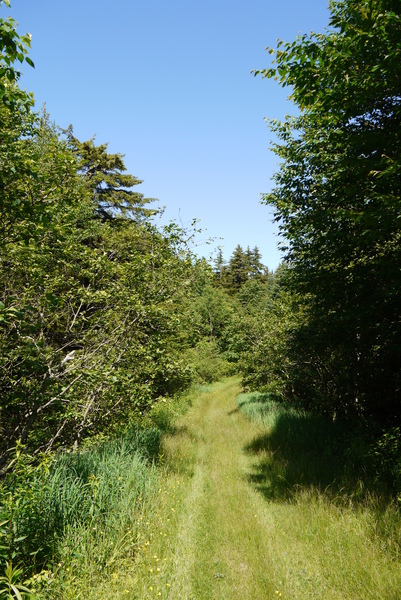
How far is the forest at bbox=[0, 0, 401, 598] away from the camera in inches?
156

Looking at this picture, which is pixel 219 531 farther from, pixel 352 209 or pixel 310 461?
pixel 352 209

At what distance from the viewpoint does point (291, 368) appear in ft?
45.3

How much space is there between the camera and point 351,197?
6.63m

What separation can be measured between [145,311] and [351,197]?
5.57 m

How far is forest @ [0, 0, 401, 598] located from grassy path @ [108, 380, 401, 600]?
51 cm

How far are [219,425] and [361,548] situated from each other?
9.72 meters

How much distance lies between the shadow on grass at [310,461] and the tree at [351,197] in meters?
1.95

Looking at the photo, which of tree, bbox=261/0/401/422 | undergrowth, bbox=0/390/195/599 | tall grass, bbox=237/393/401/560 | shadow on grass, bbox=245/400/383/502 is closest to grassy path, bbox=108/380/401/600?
tall grass, bbox=237/393/401/560

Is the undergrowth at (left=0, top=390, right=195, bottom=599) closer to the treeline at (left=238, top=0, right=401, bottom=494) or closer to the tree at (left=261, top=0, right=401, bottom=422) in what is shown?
the treeline at (left=238, top=0, right=401, bottom=494)

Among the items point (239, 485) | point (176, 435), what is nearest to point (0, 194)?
point (239, 485)

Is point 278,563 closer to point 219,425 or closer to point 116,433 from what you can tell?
point 116,433

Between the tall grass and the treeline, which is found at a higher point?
the treeline

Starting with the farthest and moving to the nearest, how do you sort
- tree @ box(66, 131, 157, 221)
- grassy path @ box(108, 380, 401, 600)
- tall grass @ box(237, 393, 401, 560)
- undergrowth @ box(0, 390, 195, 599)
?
tree @ box(66, 131, 157, 221), tall grass @ box(237, 393, 401, 560), grassy path @ box(108, 380, 401, 600), undergrowth @ box(0, 390, 195, 599)

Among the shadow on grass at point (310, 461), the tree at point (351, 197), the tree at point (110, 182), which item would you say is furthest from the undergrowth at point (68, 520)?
the tree at point (110, 182)
